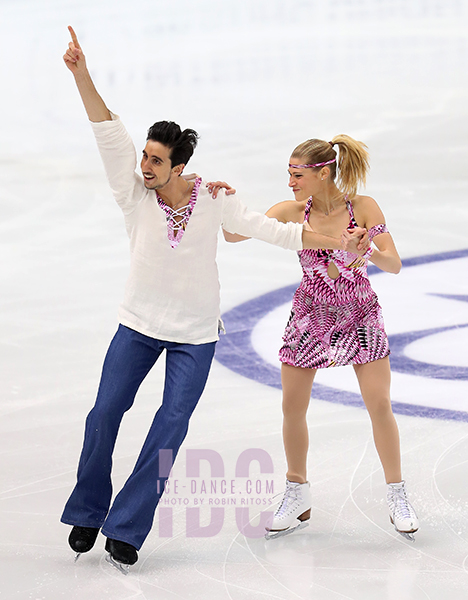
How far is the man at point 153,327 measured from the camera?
2885 millimetres

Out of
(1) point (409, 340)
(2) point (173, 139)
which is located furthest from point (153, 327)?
(1) point (409, 340)

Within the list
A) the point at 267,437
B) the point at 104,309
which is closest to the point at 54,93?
the point at 104,309

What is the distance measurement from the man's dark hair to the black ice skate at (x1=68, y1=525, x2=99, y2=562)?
121 cm

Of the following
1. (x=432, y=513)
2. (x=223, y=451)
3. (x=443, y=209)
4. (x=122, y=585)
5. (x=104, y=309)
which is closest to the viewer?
(x=122, y=585)

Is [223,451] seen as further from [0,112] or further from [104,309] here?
[0,112]

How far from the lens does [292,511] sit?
329 centimetres

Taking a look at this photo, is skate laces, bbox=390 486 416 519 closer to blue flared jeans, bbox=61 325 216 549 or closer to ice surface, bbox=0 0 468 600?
ice surface, bbox=0 0 468 600

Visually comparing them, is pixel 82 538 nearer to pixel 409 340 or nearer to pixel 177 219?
pixel 177 219

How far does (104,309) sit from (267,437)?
230 cm

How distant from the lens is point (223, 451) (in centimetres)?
393

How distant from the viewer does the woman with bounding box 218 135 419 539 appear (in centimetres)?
317

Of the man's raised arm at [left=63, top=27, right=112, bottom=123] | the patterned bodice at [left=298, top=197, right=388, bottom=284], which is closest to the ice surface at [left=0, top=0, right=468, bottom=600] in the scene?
the patterned bodice at [left=298, top=197, right=388, bottom=284]

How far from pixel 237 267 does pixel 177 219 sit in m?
4.19

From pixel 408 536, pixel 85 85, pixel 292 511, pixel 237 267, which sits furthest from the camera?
pixel 237 267
